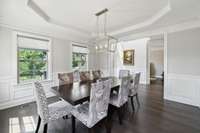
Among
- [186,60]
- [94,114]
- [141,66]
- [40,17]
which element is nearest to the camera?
[94,114]

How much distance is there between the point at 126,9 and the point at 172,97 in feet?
10.3

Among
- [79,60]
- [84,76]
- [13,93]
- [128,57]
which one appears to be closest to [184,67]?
[84,76]

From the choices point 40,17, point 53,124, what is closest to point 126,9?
point 40,17

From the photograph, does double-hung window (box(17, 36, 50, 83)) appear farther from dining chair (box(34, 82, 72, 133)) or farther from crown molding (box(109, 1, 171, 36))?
crown molding (box(109, 1, 171, 36))

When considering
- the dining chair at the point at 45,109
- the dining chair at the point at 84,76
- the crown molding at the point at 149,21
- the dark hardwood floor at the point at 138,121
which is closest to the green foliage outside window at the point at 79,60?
the dining chair at the point at 84,76

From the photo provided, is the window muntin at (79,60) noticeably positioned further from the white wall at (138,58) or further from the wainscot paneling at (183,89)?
the wainscot paneling at (183,89)

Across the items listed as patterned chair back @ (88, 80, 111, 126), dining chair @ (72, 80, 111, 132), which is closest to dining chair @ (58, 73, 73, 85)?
dining chair @ (72, 80, 111, 132)

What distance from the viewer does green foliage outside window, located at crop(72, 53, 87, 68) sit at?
5355mm

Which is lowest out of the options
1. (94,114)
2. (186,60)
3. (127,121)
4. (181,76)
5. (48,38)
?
(127,121)

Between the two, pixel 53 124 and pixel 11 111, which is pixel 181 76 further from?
pixel 11 111

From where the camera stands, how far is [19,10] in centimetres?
262

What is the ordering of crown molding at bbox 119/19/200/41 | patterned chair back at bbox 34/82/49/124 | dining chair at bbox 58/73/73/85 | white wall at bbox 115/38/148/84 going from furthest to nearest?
white wall at bbox 115/38/148/84 < crown molding at bbox 119/19/200/41 < dining chair at bbox 58/73/73/85 < patterned chair back at bbox 34/82/49/124

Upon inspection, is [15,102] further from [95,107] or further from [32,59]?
[95,107]

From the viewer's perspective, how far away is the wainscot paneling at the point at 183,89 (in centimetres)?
346
